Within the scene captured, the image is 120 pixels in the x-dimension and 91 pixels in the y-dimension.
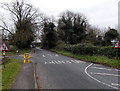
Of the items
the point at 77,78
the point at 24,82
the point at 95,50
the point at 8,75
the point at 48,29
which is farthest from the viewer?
the point at 48,29

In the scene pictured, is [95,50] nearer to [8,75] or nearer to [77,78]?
[77,78]

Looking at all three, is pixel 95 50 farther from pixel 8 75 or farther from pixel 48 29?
pixel 48 29

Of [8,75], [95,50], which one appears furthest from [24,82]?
[95,50]

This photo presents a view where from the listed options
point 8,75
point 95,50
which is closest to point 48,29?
point 95,50

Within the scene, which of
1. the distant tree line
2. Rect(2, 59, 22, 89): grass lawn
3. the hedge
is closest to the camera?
Rect(2, 59, 22, 89): grass lawn

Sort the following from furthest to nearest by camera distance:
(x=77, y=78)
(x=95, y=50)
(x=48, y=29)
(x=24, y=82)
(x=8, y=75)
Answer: (x=48, y=29) → (x=95, y=50) → (x=8, y=75) → (x=77, y=78) → (x=24, y=82)

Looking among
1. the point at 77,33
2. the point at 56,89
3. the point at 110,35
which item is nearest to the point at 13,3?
the point at 77,33

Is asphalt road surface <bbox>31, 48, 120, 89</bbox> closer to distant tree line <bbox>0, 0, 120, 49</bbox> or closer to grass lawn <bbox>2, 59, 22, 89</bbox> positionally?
grass lawn <bbox>2, 59, 22, 89</bbox>

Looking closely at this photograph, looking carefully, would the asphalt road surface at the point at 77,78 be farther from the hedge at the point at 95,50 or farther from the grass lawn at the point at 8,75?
the hedge at the point at 95,50

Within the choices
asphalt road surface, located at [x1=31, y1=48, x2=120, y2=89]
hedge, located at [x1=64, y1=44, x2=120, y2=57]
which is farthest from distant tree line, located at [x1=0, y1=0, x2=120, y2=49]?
asphalt road surface, located at [x1=31, y1=48, x2=120, y2=89]

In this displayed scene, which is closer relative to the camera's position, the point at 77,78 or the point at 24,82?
the point at 24,82

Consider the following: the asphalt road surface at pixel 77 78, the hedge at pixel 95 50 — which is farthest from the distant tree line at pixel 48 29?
the asphalt road surface at pixel 77 78

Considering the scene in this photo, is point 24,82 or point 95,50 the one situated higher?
point 95,50

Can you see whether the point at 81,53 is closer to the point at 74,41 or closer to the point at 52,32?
the point at 74,41
